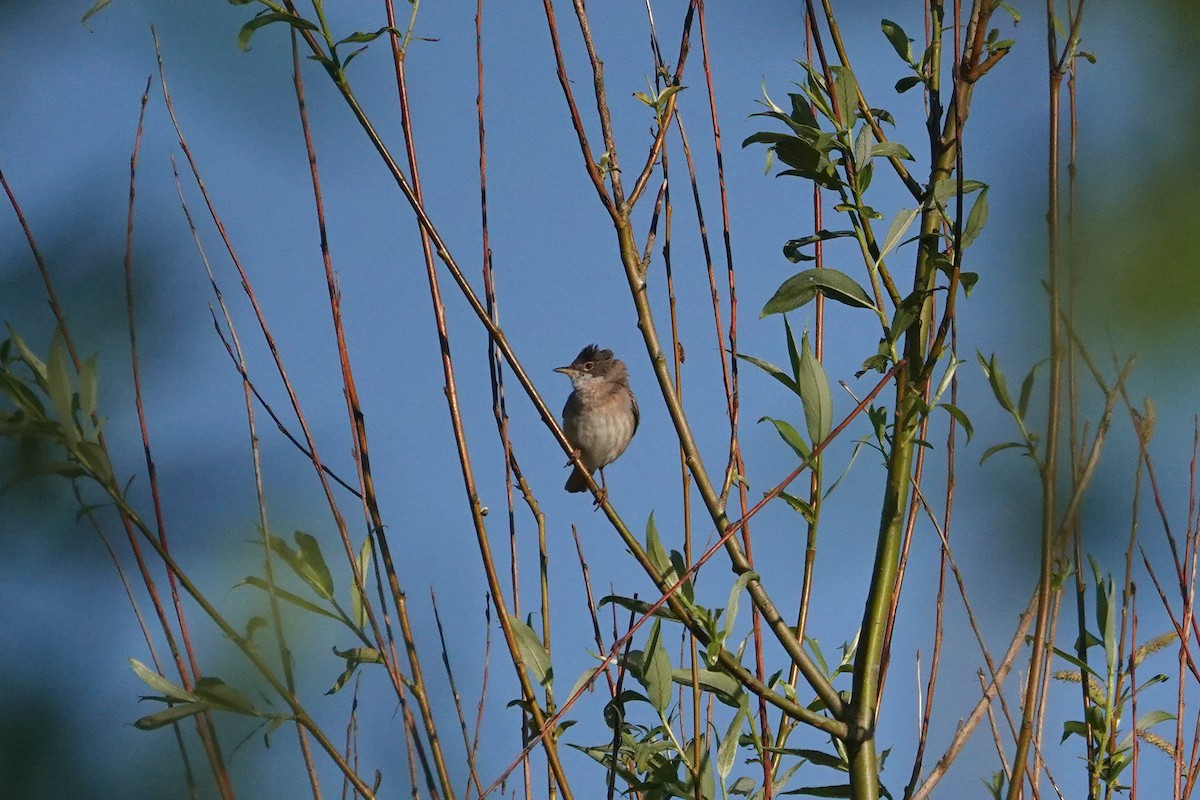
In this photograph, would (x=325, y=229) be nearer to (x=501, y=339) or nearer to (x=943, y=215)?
(x=501, y=339)

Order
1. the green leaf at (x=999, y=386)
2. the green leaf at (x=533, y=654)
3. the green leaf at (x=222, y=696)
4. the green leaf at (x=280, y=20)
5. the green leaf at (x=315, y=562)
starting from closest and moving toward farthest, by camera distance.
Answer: the green leaf at (x=222, y=696)
the green leaf at (x=315, y=562)
the green leaf at (x=280, y=20)
the green leaf at (x=999, y=386)
the green leaf at (x=533, y=654)

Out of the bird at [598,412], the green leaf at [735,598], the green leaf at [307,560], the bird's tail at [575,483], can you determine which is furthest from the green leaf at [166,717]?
the bird at [598,412]

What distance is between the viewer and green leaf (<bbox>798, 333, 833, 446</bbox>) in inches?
88.7

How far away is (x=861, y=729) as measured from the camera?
2066mm

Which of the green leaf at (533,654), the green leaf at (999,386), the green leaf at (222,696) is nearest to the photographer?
the green leaf at (222,696)

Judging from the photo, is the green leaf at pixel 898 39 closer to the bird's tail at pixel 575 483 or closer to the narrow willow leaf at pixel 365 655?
the narrow willow leaf at pixel 365 655

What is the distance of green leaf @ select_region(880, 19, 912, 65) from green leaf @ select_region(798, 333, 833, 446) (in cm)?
61

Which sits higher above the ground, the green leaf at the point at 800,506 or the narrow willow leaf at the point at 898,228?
the narrow willow leaf at the point at 898,228

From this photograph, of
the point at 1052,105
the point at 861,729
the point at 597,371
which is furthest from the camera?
the point at 597,371

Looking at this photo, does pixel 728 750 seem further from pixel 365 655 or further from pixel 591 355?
pixel 591 355

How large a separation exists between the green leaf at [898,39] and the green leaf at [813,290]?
0.50m

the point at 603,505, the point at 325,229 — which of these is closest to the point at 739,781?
the point at 603,505

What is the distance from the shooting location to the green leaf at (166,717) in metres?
0.84

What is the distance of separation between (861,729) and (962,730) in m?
A: 0.31
